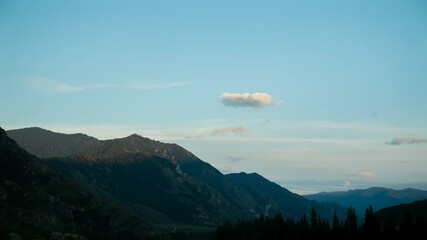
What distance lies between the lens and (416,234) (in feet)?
525

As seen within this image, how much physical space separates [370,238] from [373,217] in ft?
23.7

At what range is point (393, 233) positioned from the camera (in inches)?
6526

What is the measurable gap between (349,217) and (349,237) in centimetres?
1155

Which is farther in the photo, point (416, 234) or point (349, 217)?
point (349, 217)

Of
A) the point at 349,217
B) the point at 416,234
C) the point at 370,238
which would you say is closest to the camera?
the point at 416,234

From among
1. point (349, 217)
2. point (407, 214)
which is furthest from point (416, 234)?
point (349, 217)

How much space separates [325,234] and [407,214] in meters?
37.6

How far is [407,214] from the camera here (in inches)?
6452

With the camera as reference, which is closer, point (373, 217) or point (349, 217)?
point (373, 217)

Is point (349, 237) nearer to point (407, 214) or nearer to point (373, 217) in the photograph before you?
point (373, 217)

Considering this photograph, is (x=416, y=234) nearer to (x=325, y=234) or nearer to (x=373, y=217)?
(x=373, y=217)

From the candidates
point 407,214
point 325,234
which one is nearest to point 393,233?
point 407,214

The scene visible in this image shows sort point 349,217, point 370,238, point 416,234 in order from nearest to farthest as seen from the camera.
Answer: point 416,234 < point 370,238 < point 349,217

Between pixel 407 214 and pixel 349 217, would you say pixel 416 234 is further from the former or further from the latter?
pixel 349 217
